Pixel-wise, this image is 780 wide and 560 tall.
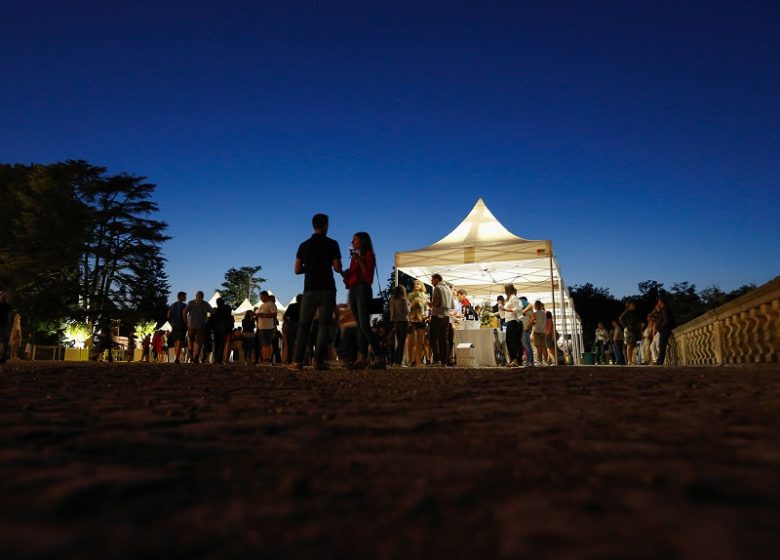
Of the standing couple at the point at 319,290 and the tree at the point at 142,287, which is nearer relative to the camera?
the standing couple at the point at 319,290

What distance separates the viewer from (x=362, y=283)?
7.10 metres

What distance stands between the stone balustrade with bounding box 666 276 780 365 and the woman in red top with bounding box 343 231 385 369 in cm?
479

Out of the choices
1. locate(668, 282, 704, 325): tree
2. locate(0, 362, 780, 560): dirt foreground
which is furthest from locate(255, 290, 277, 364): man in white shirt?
locate(668, 282, 704, 325): tree

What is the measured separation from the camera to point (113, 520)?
112 centimetres

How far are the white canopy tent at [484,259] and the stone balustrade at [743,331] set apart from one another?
3216mm

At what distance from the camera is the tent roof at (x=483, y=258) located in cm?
1393

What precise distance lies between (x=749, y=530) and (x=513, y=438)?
0.91 m

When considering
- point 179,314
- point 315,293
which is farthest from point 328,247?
point 179,314

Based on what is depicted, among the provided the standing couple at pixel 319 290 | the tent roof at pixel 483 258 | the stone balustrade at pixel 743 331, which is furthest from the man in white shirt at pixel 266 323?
the stone balustrade at pixel 743 331

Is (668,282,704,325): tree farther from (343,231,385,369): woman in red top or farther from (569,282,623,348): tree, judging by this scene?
(343,231,385,369): woman in red top

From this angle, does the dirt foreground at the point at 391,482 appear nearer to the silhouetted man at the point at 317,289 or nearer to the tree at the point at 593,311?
the silhouetted man at the point at 317,289

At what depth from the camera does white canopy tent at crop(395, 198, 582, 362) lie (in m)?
13.9

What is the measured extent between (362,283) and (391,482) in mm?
5732

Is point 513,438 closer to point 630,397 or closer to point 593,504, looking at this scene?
point 593,504
